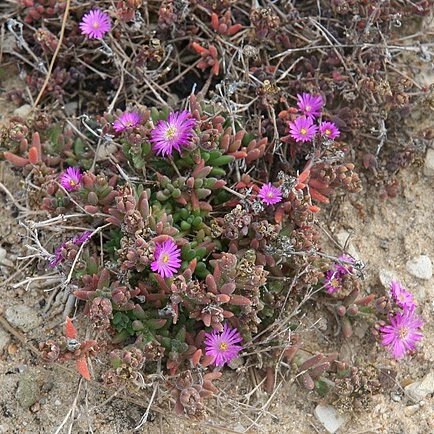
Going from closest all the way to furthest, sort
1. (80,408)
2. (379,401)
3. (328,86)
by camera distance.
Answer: (80,408), (379,401), (328,86)

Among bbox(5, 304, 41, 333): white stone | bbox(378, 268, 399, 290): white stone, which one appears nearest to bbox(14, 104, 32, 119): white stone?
bbox(5, 304, 41, 333): white stone

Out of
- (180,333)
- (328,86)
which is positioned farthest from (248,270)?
(328,86)

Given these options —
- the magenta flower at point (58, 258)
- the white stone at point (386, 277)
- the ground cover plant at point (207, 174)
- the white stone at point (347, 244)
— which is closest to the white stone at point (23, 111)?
the ground cover plant at point (207, 174)

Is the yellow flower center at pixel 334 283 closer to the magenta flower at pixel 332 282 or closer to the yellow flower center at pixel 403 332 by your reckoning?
the magenta flower at pixel 332 282

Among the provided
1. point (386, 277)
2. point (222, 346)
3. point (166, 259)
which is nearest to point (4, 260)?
point (166, 259)

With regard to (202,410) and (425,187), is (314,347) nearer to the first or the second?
(202,410)

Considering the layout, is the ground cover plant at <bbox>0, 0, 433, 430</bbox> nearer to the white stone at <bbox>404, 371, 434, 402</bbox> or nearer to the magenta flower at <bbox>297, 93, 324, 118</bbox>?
the magenta flower at <bbox>297, 93, 324, 118</bbox>
